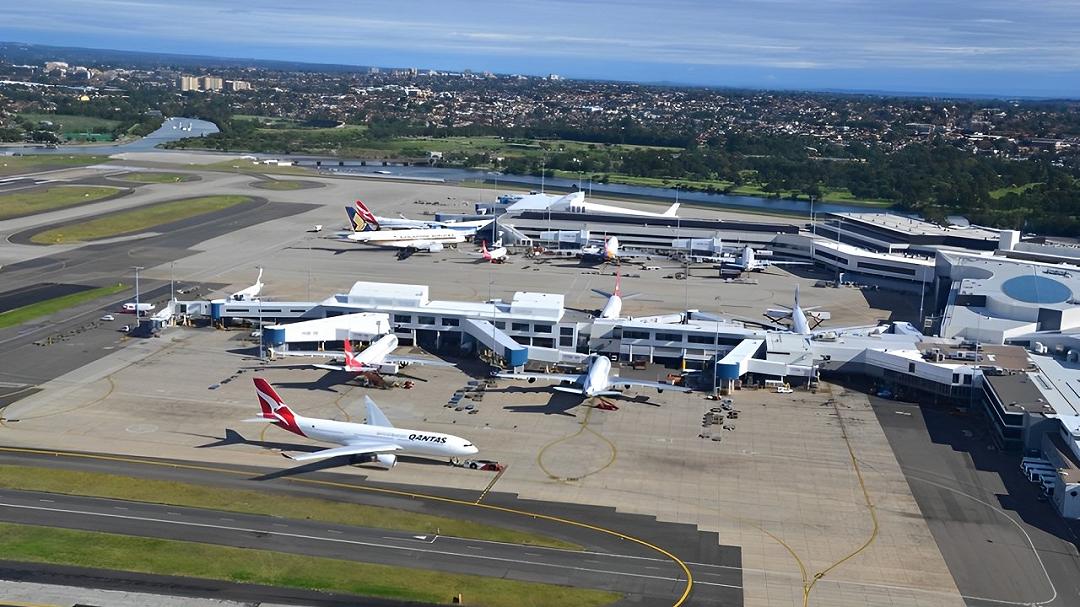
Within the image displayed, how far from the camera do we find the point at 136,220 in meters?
144

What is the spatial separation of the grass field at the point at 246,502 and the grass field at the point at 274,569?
432cm

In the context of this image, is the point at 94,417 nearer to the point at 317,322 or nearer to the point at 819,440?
the point at 317,322

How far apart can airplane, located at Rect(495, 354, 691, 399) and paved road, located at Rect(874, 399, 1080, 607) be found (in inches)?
654

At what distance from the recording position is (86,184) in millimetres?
182250

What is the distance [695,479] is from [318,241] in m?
88.7

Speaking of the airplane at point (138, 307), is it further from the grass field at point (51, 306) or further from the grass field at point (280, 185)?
the grass field at point (280, 185)

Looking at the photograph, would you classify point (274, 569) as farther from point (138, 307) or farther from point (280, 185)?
point (280, 185)

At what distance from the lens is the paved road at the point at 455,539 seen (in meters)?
44.8

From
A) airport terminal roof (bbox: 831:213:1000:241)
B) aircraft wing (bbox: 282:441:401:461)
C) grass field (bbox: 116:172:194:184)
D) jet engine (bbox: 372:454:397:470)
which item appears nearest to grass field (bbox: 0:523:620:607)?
aircraft wing (bbox: 282:441:401:461)

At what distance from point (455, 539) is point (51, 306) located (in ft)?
207

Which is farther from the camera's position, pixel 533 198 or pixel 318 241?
pixel 533 198

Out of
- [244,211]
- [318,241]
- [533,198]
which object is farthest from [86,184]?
[533,198]

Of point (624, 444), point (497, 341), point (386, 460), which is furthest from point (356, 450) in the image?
point (497, 341)

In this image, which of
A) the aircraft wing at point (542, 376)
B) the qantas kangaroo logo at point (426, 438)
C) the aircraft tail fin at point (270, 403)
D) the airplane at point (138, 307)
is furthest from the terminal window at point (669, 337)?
the airplane at point (138, 307)
